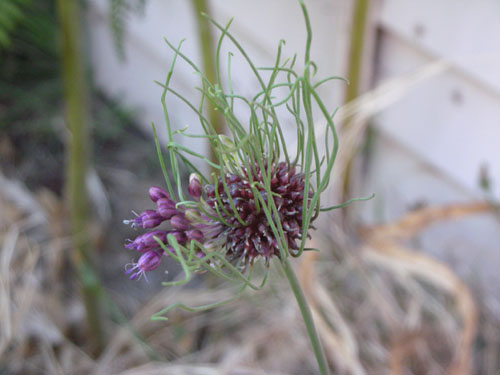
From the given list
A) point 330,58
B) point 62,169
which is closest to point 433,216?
point 330,58

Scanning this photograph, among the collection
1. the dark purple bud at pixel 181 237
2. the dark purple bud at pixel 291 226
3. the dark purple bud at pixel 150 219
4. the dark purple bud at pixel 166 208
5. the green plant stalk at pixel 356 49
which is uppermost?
the green plant stalk at pixel 356 49

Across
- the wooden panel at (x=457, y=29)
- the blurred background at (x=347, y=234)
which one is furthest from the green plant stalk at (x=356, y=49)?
the wooden panel at (x=457, y=29)

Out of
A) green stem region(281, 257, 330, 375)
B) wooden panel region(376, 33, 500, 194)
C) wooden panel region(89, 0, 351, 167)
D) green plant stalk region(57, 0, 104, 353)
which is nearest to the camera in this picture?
green stem region(281, 257, 330, 375)

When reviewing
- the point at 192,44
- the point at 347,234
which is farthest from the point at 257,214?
the point at 192,44

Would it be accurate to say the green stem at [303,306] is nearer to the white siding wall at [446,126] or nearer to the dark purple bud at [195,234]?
the dark purple bud at [195,234]

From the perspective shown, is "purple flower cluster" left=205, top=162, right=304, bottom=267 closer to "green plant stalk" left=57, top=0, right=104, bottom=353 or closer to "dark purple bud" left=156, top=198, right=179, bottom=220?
"dark purple bud" left=156, top=198, right=179, bottom=220

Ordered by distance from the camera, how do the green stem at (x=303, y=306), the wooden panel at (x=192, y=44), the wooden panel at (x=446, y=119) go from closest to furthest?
the green stem at (x=303, y=306) < the wooden panel at (x=446, y=119) < the wooden panel at (x=192, y=44)

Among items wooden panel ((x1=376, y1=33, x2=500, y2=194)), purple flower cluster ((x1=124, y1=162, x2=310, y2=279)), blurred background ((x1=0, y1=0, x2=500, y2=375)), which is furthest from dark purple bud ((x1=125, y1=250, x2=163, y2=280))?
wooden panel ((x1=376, y1=33, x2=500, y2=194))
